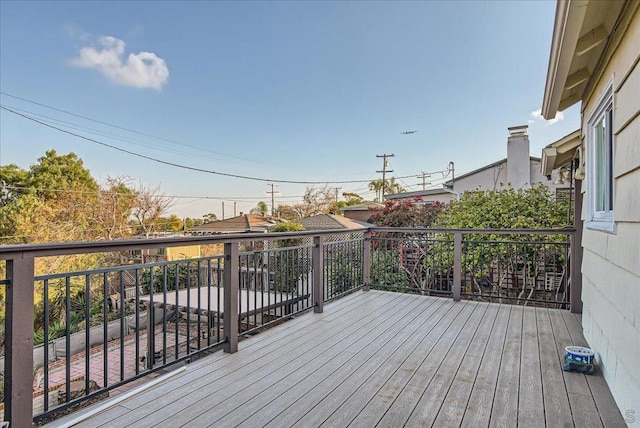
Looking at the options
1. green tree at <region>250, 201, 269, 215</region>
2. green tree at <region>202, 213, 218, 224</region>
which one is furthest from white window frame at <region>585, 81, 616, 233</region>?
green tree at <region>250, 201, 269, 215</region>

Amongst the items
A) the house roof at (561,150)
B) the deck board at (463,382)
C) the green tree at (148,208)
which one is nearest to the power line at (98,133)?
the green tree at (148,208)

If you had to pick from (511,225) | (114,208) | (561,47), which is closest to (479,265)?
(511,225)

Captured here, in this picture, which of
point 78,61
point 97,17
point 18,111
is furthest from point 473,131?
point 18,111

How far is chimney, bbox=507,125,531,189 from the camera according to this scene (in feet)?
28.3

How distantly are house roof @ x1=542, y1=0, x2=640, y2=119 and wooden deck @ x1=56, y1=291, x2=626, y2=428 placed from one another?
1963 millimetres

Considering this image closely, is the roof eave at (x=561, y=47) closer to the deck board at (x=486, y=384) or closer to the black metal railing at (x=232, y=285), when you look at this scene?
the deck board at (x=486, y=384)

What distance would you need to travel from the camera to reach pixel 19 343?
4.99 ft

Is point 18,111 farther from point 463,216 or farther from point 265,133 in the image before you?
point 463,216

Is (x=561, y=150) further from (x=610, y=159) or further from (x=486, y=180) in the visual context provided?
(x=486, y=180)

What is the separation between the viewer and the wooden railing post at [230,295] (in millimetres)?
2723

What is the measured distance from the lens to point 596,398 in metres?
2.03

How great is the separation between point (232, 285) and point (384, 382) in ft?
4.37

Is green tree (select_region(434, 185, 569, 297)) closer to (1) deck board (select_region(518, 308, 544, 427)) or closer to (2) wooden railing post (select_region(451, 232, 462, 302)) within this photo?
(2) wooden railing post (select_region(451, 232, 462, 302))

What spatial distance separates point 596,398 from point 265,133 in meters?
17.9
